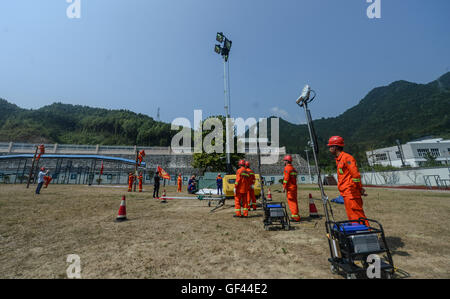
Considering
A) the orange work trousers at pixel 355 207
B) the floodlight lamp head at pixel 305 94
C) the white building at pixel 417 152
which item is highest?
the white building at pixel 417 152

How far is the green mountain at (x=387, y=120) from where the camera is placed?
92613mm

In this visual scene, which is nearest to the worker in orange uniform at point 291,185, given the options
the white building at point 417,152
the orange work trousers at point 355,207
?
the orange work trousers at point 355,207

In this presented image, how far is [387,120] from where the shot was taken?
12500 centimetres

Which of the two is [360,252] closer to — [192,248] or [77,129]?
[192,248]

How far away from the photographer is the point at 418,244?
3.81 m

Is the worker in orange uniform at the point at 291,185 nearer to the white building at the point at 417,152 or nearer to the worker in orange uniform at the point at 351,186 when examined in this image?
the worker in orange uniform at the point at 351,186

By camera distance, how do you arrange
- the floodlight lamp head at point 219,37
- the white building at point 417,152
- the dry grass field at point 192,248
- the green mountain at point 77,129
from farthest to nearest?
the green mountain at point 77,129 < the white building at point 417,152 < the floodlight lamp head at point 219,37 < the dry grass field at point 192,248

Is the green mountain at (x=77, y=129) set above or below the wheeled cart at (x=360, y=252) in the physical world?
above

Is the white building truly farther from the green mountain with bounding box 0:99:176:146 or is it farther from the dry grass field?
the green mountain with bounding box 0:99:176:146

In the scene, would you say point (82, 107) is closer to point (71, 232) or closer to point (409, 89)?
point (71, 232)

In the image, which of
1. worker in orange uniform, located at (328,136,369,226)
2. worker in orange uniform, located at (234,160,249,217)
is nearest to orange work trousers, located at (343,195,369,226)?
worker in orange uniform, located at (328,136,369,226)

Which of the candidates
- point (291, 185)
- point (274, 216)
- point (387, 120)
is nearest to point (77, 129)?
point (291, 185)

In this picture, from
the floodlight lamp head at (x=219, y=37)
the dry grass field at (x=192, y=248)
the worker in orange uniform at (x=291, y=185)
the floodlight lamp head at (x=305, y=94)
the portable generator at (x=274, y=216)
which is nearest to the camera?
the dry grass field at (x=192, y=248)
